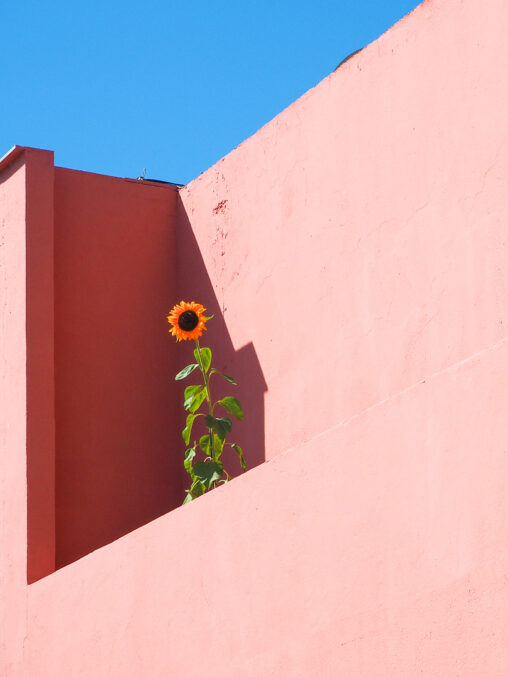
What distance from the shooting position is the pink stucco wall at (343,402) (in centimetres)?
312

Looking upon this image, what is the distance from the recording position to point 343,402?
4949mm

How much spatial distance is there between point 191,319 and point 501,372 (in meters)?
2.64

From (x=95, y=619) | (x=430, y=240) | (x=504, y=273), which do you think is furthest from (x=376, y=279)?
(x=95, y=619)

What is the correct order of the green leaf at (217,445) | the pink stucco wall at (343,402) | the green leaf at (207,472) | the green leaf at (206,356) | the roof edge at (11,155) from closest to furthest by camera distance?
the pink stucco wall at (343,402) → the green leaf at (207,472) → the green leaf at (217,445) → the green leaf at (206,356) → the roof edge at (11,155)

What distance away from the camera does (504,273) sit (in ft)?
13.8

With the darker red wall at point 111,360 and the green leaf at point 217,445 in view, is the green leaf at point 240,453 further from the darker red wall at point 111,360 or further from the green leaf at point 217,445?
the darker red wall at point 111,360

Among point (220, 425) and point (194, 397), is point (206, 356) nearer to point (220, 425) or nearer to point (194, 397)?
point (194, 397)

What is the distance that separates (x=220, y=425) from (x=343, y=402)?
66 centimetres

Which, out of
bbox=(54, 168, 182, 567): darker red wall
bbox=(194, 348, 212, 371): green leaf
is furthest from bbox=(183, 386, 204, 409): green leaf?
bbox=(54, 168, 182, 567): darker red wall

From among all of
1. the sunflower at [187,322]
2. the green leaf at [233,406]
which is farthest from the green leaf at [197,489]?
the sunflower at [187,322]

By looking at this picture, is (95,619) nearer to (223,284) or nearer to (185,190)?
(223,284)

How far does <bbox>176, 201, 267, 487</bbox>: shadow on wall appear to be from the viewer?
5551 millimetres

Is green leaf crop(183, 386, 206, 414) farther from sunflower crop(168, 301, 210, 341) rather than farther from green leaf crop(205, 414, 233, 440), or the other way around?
sunflower crop(168, 301, 210, 341)

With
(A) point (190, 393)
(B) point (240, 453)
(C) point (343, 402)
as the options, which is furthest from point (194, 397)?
(C) point (343, 402)
